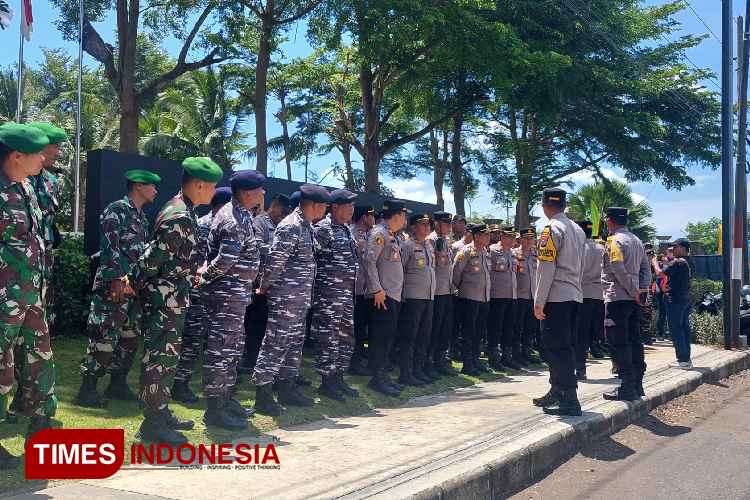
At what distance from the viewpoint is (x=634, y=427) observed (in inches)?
266

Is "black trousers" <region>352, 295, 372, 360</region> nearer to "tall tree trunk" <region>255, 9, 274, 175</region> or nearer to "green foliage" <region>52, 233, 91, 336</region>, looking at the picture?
"green foliage" <region>52, 233, 91, 336</region>

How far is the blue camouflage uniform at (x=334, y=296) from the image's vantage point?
21.3 ft

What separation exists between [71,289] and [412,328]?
387 centimetres

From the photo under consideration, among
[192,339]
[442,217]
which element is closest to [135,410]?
[192,339]

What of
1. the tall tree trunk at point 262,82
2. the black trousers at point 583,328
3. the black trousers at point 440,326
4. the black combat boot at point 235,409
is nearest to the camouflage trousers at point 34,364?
the black combat boot at point 235,409

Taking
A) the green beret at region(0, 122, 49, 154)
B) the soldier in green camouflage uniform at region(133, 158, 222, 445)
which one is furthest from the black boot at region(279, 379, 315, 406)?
the green beret at region(0, 122, 49, 154)

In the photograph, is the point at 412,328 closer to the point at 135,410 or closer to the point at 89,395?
the point at 135,410

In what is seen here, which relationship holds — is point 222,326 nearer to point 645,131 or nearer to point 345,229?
point 345,229

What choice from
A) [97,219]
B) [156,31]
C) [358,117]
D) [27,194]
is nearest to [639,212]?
[358,117]

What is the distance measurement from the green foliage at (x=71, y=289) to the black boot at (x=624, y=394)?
231 inches

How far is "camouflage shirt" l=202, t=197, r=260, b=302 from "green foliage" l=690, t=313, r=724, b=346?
10.8m

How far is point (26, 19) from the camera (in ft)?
46.7

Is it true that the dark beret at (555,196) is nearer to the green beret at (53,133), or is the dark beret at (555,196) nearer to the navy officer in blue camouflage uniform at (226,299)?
the navy officer in blue camouflage uniform at (226,299)

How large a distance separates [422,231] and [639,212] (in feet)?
78.1
